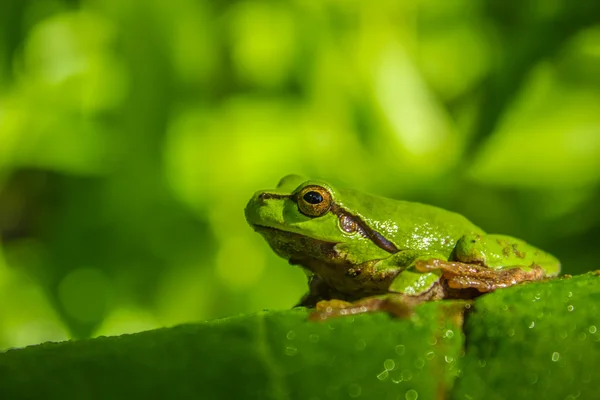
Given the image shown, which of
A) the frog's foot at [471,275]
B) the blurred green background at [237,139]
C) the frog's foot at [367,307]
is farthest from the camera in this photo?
the blurred green background at [237,139]

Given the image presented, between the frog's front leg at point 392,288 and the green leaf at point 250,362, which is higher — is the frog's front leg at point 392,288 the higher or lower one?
the higher one

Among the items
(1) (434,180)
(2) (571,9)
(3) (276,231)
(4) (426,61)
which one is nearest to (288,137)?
(1) (434,180)

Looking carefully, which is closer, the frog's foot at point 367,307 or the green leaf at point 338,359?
the green leaf at point 338,359

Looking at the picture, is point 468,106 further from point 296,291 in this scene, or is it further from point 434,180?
point 296,291

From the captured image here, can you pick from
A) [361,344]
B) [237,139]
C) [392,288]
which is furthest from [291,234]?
[237,139]

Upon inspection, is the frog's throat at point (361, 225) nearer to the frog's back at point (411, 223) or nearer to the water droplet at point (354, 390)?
the frog's back at point (411, 223)

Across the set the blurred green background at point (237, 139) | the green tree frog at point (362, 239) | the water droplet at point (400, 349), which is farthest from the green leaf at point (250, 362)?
the blurred green background at point (237, 139)

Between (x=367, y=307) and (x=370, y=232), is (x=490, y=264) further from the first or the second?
(x=367, y=307)

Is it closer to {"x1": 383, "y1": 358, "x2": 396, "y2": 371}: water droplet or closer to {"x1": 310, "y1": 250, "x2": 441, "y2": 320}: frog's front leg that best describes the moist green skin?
{"x1": 310, "y1": 250, "x2": 441, "y2": 320}: frog's front leg
